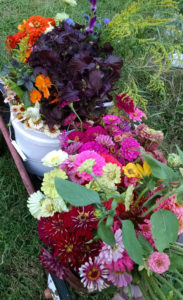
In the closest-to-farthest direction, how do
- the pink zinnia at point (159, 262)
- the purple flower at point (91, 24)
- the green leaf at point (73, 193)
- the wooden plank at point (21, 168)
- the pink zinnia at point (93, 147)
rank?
the green leaf at point (73, 193) → the pink zinnia at point (159, 262) → the pink zinnia at point (93, 147) → the purple flower at point (91, 24) → the wooden plank at point (21, 168)

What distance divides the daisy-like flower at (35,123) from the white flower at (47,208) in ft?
1.03

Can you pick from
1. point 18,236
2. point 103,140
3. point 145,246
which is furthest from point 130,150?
point 18,236

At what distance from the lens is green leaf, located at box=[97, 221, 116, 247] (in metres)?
0.55

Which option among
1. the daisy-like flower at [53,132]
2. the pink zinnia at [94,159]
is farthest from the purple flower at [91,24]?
the pink zinnia at [94,159]

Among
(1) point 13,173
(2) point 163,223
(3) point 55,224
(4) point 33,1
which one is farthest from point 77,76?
(4) point 33,1

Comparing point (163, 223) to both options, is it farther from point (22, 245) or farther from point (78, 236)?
point (22, 245)

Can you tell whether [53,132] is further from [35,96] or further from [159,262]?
[159,262]

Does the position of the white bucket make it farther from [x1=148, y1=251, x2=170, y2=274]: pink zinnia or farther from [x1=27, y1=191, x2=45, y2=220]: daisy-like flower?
[x1=148, y1=251, x2=170, y2=274]: pink zinnia

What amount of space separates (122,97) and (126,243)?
647 mm

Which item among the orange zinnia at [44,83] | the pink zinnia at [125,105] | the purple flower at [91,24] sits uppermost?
the purple flower at [91,24]

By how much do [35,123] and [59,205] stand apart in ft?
1.20

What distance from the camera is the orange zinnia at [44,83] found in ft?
2.97

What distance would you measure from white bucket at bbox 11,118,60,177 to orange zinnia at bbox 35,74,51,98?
0.50 ft

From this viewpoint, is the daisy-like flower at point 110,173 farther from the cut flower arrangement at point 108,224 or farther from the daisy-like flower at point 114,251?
the daisy-like flower at point 114,251
